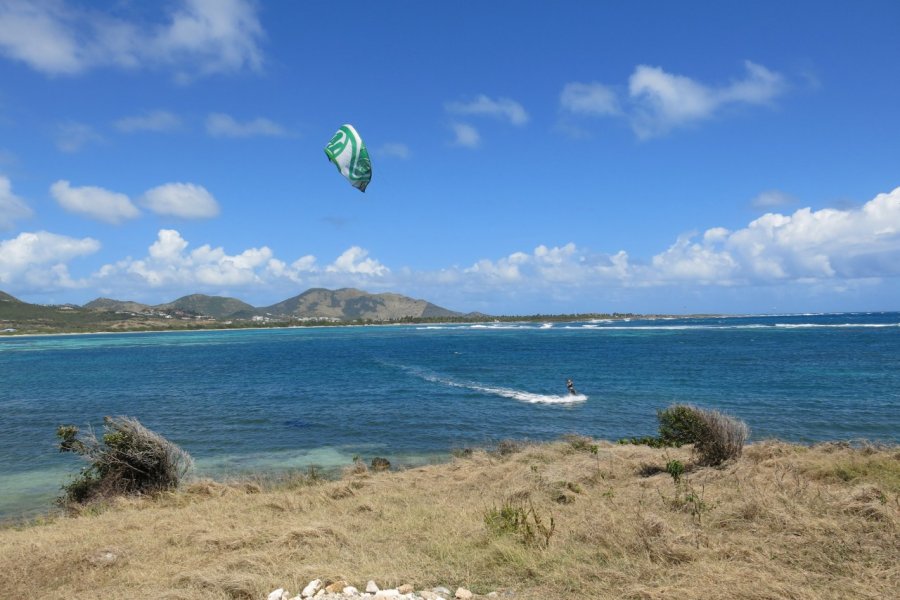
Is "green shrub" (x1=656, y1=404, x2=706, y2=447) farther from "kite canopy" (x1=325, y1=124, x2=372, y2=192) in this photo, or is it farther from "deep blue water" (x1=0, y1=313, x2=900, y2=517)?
"kite canopy" (x1=325, y1=124, x2=372, y2=192)

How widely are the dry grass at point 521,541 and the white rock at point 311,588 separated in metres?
0.26

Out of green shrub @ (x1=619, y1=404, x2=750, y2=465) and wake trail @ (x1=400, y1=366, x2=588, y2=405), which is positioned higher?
green shrub @ (x1=619, y1=404, x2=750, y2=465)

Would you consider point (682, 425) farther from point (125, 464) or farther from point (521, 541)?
point (125, 464)

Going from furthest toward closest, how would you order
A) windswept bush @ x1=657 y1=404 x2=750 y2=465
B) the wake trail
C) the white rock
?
the wake trail < windswept bush @ x1=657 y1=404 x2=750 y2=465 < the white rock

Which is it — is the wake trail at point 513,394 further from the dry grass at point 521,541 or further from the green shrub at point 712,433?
the dry grass at point 521,541

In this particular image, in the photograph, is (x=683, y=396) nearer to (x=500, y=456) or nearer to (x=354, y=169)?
(x=500, y=456)

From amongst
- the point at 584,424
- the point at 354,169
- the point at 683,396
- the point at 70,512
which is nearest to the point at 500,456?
the point at 584,424

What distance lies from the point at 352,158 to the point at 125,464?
974 centimetres

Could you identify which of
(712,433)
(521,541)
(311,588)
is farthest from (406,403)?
(311,588)

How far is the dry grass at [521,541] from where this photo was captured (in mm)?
6891

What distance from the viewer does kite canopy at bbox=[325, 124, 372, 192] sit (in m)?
13.5

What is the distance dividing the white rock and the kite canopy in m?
8.61

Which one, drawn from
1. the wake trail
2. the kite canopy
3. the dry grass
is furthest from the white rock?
the wake trail

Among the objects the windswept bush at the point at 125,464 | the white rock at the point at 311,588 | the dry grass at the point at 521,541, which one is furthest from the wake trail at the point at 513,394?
the white rock at the point at 311,588
